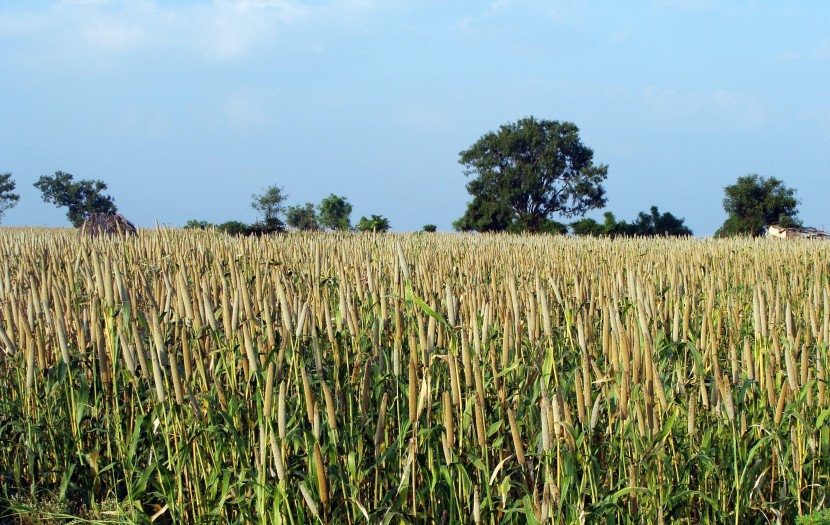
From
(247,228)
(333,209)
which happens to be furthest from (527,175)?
(247,228)

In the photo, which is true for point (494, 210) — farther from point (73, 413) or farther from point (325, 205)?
point (73, 413)

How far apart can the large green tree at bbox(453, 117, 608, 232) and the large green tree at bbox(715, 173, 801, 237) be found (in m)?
9.66

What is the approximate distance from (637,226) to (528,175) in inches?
434

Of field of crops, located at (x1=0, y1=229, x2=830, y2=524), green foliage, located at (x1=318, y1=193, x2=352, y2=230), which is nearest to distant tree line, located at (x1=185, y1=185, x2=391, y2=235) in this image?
green foliage, located at (x1=318, y1=193, x2=352, y2=230)

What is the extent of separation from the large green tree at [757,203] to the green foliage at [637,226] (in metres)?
2.30

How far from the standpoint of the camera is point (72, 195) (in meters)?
62.2

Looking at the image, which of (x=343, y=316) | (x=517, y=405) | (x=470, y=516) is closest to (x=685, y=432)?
(x=517, y=405)

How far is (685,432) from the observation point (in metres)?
2.93

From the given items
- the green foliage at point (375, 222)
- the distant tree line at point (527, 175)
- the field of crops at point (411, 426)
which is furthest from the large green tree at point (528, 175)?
the field of crops at point (411, 426)

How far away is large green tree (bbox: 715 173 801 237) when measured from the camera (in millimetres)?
38562

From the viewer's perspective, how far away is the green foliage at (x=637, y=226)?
32625 millimetres

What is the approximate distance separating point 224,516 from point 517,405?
113cm

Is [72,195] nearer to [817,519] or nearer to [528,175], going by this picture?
[528,175]

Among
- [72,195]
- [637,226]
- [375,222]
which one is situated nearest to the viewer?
[375,222]
